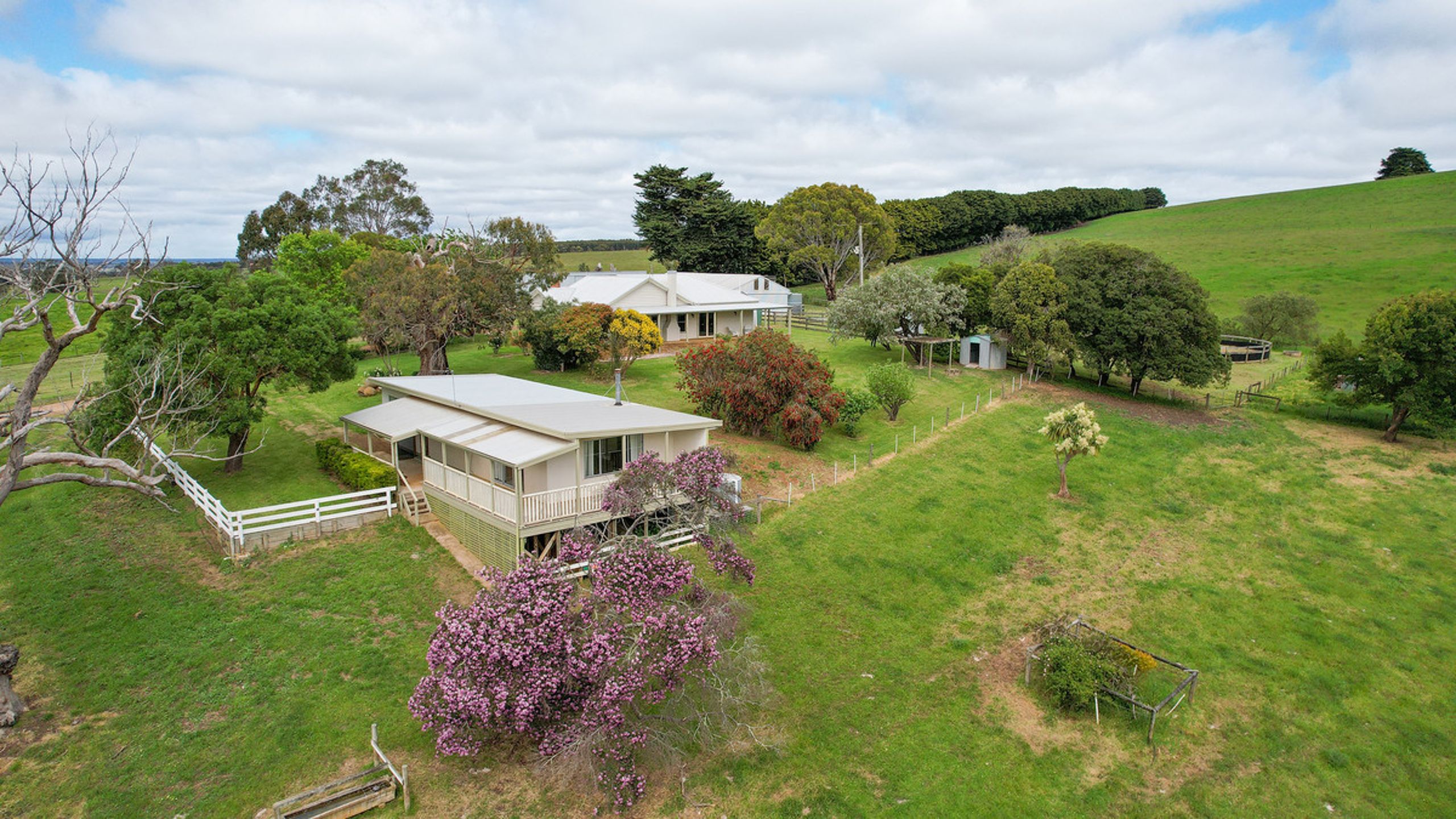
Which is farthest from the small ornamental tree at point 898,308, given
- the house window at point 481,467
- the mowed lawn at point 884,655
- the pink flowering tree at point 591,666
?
the pink flowering tree at point 591,666

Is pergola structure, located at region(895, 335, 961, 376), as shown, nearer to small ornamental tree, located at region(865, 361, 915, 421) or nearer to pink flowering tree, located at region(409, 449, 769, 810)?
small ornamental tree, located at region(865, 361, 915, 421)

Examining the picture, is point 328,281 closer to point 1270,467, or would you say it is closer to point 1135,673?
point 1135,673

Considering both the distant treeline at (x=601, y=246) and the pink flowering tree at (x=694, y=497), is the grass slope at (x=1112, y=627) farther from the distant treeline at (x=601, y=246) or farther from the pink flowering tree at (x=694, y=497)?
the distant treeline at (x=601, y=246)

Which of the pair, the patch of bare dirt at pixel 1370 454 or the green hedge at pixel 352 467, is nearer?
the green hedge at pixel 352 467

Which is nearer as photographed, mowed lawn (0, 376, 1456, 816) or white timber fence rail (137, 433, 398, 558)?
mowed lawn (0, 376, 1456, 816)

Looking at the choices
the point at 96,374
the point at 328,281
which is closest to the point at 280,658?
the point at 96,374

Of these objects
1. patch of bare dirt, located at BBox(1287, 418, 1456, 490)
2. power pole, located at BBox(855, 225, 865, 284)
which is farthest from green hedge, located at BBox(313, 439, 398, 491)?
power pole, located at BBox(855, 225, 865, 284)
